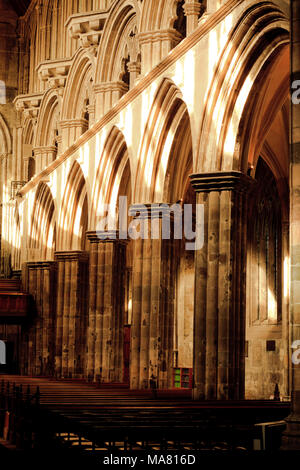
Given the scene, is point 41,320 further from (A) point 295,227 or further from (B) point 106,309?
(A) point 295,227

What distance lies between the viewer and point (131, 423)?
9500mm

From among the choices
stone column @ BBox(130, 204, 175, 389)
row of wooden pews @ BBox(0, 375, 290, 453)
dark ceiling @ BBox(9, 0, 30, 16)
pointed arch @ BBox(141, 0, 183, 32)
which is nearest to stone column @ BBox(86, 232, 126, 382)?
stone column @ BBox(130, 204, 175, 389)

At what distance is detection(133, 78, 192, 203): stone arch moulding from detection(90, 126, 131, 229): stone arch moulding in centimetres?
313

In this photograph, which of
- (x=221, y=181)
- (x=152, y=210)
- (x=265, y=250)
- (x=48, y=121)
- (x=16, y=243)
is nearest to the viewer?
(x=221, y=181)

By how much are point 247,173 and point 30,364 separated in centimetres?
1638

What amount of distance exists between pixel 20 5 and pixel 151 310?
21963 millimetres

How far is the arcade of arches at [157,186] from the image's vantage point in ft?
51.1

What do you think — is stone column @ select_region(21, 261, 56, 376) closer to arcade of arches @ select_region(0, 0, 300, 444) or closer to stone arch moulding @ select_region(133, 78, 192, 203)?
arcade of arches @ select_region(0, 0, 300, 444)

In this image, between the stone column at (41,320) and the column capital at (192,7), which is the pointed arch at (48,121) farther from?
the column capital at (192,7)

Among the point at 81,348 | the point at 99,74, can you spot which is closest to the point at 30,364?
the point at 81,348

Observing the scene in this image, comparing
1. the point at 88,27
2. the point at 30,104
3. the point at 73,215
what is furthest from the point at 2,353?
the point at 88,27

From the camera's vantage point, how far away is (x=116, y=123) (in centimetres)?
2203

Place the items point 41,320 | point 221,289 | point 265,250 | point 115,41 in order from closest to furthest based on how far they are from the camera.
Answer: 1. point 221,289
2. point 115,41
3. point 265,250
4. point 41,320

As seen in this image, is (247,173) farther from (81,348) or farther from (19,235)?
(19,235)
